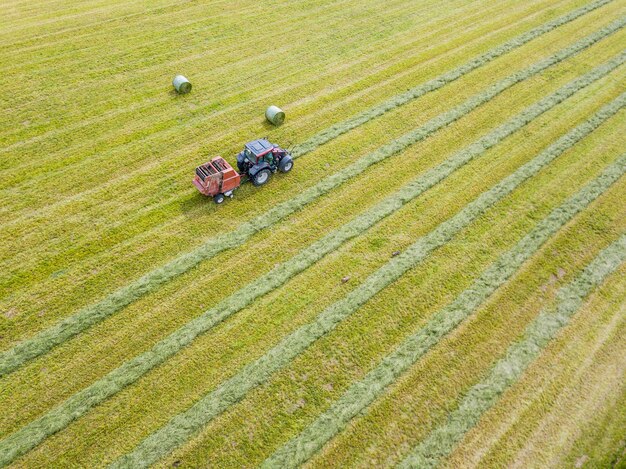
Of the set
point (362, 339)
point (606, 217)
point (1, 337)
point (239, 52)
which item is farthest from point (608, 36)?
point (1, 337)

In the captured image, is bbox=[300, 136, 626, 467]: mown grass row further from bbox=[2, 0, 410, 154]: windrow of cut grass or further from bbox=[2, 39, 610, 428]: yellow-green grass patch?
bbox=[2, 0, 410, 154]: windrow of cut grass

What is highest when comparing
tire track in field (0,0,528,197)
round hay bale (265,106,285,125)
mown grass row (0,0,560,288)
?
round hay bale (265,106,285,125)

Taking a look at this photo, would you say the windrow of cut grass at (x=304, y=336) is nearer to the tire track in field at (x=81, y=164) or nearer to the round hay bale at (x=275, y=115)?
the round hay bale at (x=275, y=115)

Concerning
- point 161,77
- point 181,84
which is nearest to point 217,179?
point 181,84

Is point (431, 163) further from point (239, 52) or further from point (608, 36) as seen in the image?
point (608, 36)

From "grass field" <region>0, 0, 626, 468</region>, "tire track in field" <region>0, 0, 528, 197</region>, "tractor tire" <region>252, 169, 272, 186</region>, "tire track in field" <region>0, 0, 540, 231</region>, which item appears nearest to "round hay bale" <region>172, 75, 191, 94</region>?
"grass field" <region>0, 0, 626, 468</region>

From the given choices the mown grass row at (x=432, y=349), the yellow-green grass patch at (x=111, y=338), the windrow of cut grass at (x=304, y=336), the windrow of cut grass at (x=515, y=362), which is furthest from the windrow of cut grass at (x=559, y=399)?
the yellow-green grass patch at (x=111, y=338)
